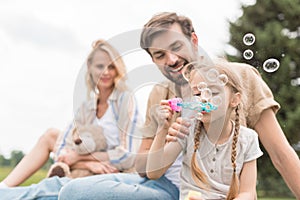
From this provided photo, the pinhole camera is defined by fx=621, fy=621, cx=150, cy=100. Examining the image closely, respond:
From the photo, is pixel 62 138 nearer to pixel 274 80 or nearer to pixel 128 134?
pixel 128 134

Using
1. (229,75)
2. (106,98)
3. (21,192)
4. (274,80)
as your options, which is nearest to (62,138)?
(106,98)

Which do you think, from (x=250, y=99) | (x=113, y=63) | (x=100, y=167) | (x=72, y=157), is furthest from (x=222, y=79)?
(x=72, y=157)

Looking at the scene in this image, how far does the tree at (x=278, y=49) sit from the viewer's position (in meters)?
8.81

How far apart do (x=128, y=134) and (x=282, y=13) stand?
7.46m

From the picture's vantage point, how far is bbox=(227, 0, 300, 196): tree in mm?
8812

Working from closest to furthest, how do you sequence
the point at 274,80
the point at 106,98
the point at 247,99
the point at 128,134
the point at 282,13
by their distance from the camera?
the point at 247,99 → the point at 128,134 → the point at 106,98 → the point at 274,80 → the point at 282,13

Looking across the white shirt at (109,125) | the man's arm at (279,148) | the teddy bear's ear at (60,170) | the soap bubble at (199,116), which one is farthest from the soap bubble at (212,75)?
the teddy bear's ear at (60,170)

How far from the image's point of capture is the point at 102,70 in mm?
2891

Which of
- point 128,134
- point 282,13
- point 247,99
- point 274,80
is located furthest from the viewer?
point 282,13

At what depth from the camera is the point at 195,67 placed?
1.87m

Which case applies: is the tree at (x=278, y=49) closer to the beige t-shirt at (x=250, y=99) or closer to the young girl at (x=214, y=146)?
the beige t-shirt at (x=250, y=99)

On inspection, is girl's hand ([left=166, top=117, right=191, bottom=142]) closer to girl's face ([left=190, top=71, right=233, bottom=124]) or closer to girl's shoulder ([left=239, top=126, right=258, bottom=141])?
girl's face ([left=190, top=71, right=233, bottom=124])

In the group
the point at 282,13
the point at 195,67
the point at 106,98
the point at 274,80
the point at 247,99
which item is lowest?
the point at 274,80

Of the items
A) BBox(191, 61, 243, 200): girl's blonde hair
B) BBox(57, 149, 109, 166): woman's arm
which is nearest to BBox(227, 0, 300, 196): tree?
BBox(57, 149, 109, 166): woman's arm
